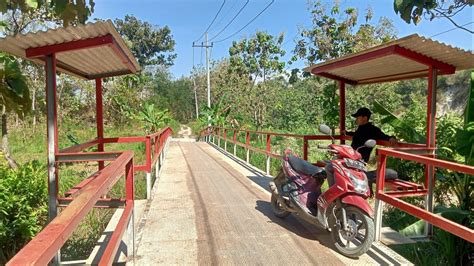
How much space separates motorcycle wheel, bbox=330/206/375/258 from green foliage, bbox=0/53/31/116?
3.87m

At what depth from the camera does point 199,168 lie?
10836mm

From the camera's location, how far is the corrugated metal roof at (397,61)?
15.0ft

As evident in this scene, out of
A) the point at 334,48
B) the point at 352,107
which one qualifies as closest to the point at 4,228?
the point at 334,48

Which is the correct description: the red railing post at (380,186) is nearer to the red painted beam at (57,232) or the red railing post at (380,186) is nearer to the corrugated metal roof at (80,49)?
the red painted beam at (57,232)

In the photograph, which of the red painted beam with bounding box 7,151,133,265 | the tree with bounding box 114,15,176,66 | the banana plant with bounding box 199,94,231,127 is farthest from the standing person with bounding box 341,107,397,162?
the tree with bounding box 114,15,176,66

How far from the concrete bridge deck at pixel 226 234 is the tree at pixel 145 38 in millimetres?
51135

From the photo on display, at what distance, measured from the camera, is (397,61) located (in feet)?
18.1

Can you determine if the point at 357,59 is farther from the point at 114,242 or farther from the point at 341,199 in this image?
the point at 114,242

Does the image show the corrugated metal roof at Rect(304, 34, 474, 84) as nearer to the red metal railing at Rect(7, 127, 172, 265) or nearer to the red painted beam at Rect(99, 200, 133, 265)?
the red metal railing at Rect(7, 127, 172, 265)

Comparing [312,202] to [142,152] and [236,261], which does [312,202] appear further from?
[142,152]

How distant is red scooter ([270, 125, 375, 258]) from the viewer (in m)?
4.21

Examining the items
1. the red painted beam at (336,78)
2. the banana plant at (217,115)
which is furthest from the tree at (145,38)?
the red painted beam at (336,78)

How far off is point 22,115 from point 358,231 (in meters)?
4.22

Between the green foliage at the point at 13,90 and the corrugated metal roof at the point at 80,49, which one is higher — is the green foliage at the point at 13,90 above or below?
below
